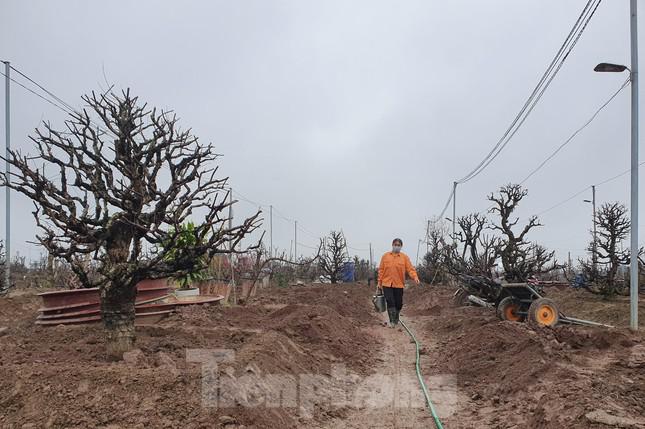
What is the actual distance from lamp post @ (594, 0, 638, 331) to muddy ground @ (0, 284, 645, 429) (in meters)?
1.88

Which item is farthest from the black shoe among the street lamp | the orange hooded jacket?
the street lamp

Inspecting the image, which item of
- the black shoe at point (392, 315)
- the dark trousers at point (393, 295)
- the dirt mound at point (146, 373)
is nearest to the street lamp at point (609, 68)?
the dark trousers at point (393, 295)

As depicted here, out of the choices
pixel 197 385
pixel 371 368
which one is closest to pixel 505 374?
pixel 371 368

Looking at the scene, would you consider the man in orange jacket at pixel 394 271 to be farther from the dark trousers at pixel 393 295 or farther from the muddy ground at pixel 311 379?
the muddy ground at pixel 311 379

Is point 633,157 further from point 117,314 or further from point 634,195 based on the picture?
point 117,314

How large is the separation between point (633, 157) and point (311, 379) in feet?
22.8

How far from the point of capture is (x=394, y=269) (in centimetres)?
999

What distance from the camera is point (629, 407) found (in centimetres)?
407

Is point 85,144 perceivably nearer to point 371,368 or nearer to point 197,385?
point 197,385

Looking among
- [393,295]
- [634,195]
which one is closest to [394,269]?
[393,295]

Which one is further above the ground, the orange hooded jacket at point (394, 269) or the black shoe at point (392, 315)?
the orange hooded jacket at point (394, 269)

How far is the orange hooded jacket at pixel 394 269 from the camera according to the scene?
10.0 m

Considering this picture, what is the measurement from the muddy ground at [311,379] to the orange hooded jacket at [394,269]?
4.76ft

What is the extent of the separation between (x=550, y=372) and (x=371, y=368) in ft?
8.30
